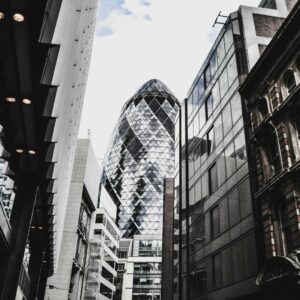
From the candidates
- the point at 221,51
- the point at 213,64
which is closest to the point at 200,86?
the point at 213,64

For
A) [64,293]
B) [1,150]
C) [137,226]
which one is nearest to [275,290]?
[1,150]

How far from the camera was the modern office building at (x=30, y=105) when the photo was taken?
763cm

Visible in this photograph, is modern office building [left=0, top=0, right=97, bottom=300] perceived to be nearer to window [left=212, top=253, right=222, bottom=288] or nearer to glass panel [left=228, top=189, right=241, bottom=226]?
glass panel [left=228, top=189, right=241, bottom=226]

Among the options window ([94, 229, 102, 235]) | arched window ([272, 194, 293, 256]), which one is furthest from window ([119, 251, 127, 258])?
arched window ([272, 194, 293, 256])

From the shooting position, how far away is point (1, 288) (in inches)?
581

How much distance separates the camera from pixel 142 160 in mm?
164750

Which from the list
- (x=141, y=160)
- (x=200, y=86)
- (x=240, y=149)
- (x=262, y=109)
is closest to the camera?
(x=262, y=109)

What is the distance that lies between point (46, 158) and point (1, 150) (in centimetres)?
163

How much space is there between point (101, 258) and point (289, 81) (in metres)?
59.5

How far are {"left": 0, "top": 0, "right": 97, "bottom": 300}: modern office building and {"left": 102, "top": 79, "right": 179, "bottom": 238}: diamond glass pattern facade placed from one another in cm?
13546

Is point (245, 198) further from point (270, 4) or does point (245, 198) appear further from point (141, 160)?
point (141, 160)

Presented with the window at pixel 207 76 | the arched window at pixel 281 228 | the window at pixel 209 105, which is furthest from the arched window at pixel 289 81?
the window at pixel 207 76

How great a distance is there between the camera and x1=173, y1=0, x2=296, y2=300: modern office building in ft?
67.6

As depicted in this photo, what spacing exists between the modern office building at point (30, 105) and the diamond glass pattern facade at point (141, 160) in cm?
13546
